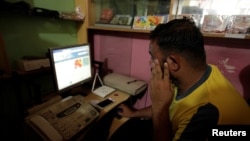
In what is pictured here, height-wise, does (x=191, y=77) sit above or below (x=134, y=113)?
above

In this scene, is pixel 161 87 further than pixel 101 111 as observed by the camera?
No

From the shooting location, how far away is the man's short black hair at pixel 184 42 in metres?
0.75

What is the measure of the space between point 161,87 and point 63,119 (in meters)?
0.62

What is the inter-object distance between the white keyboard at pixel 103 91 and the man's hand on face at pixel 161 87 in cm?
65

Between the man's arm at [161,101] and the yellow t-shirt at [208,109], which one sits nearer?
the yellow t-shirt at [208,109]

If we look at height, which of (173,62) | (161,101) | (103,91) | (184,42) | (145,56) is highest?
(184,42)

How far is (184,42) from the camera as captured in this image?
0.75m

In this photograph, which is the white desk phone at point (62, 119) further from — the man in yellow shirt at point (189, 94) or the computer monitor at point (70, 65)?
the man in yellow shirt at point (189, 94)

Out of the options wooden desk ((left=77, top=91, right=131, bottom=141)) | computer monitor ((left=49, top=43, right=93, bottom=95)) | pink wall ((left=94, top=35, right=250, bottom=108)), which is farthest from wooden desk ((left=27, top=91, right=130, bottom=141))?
pink wall ((left=94, top=35, right=250, bottom=108))

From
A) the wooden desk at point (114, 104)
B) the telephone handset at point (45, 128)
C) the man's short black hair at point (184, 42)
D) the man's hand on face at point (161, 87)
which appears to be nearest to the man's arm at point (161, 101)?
the man's hand on face at point (161, 87)

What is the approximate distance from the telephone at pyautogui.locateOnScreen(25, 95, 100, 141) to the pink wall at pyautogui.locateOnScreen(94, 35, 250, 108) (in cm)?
79

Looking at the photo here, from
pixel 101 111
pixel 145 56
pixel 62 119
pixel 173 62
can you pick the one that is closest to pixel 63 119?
pixel 62 119

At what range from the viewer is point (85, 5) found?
5.33 feet

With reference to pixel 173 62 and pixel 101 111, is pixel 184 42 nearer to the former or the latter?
pixel 173 62
